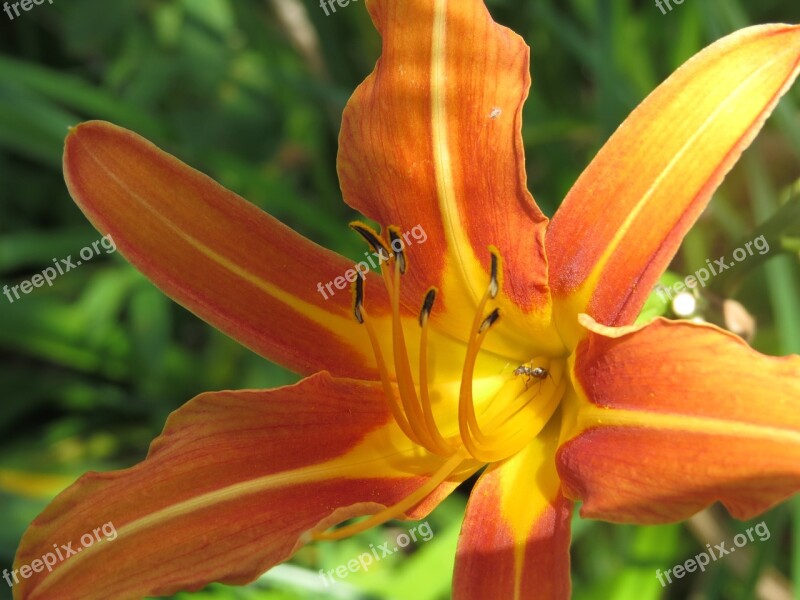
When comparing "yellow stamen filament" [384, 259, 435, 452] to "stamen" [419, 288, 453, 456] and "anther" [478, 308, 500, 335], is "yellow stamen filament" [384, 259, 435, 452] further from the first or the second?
"anther" [478, 308, 500, 335]

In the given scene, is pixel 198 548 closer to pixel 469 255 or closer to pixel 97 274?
pixel 469 255

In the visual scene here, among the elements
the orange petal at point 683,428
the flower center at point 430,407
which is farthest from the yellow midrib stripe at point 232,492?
the orange petal at point 683,428

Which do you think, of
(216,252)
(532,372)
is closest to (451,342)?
(532,372)

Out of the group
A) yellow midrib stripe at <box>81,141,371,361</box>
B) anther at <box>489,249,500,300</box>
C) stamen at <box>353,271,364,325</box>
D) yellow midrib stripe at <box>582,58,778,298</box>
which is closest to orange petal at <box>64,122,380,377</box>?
yellow midrib stripe at <box>81,141,371,361</box>

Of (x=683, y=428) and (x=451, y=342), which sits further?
(x=451, y=342)

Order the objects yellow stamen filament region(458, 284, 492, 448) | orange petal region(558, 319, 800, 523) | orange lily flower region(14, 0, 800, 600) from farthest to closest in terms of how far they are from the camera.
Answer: yellow stamen filament region(458, 284, 492, 448), orange lily flower region(14, 0, 800, 600), orange petal region(558, 319, 800, 523)

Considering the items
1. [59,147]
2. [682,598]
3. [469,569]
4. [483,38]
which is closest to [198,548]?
[469,569]

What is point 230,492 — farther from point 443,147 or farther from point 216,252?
point 443,147

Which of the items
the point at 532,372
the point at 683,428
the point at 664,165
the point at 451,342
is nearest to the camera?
the point at 683,428
